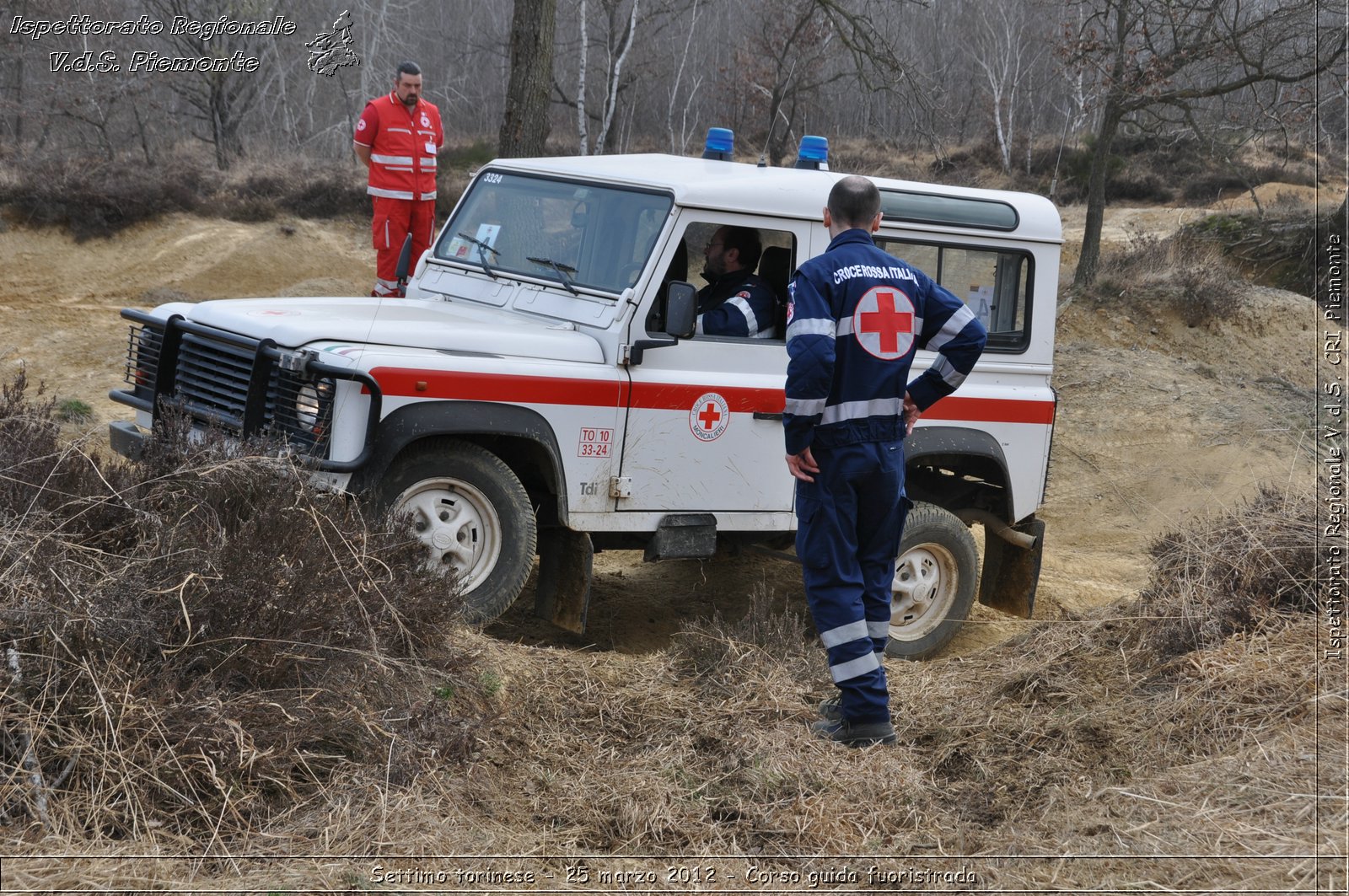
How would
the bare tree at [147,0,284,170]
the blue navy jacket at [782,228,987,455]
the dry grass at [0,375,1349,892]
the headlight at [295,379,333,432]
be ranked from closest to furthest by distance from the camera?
the dry grass at [0,375,1349,892] → the blue navy jacket at [782,228,987,455] → the headlight at [295,379,333,432] → the bare tree at [147,0,284,170]

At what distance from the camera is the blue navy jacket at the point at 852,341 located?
4.12 metres

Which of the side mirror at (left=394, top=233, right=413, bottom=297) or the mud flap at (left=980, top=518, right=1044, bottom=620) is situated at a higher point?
the side mirror at (left=394, top=233, right=413, bottom=297)

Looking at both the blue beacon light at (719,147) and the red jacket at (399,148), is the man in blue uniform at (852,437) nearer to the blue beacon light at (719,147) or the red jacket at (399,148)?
the blue beacon light at (719,147)

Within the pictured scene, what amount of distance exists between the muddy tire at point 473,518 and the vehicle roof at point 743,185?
1.44 meters

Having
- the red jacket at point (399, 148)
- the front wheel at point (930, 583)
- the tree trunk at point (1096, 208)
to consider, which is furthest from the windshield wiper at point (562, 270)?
the tree trunk at point (1096, 208)

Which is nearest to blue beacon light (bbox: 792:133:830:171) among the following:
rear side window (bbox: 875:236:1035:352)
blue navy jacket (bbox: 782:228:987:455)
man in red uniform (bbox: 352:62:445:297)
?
Result: rear side window (bbox: 875:236:1035:352)

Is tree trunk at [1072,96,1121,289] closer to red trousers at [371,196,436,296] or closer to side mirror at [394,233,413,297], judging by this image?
red trousers at [371,196,436,296]

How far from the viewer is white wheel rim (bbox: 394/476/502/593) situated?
4.82 metres

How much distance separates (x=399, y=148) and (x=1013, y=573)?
195 inches

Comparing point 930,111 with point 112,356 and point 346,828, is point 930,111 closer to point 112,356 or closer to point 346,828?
point 112,356

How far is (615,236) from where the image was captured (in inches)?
212

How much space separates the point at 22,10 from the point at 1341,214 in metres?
20.2

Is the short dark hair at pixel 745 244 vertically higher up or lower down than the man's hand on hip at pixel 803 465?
higher up

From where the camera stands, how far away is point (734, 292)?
18.2ft
